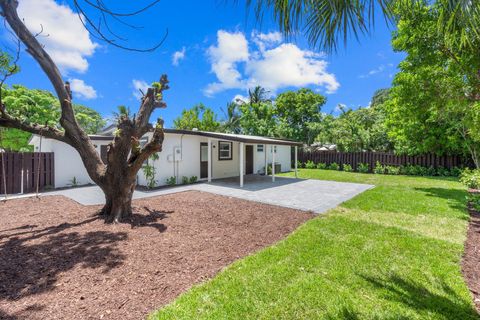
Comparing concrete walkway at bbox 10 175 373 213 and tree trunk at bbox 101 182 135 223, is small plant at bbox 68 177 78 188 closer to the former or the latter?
concrete walkway at bbox 10 175 373 213

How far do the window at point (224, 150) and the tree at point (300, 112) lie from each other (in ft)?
33.4

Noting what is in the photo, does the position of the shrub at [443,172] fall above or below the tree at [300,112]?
below

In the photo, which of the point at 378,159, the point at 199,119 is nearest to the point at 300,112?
the point at 378,159

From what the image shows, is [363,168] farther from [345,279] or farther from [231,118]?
[231,118]

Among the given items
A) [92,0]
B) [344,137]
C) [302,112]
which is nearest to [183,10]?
[92,0]

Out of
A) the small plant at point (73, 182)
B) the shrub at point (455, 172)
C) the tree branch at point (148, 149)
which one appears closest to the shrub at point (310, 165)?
the shrub at point (455, 172)

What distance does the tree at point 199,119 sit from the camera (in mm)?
26219

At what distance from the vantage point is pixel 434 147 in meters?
14.1

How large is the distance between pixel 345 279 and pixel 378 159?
16315 mm

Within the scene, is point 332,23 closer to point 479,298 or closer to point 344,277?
point 344,277

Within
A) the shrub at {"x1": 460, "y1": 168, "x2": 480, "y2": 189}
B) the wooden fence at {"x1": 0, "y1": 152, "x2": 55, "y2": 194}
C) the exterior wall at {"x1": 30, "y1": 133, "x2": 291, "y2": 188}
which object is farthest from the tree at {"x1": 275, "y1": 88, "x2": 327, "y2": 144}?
the wooden fence at {"x1": 0, "y1": 152, "x2": 55, "y2": 194}

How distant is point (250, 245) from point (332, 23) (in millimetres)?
3570

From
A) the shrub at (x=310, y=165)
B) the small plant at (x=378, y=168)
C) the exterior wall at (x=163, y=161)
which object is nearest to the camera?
the exterior wall at (x=163, y=161)

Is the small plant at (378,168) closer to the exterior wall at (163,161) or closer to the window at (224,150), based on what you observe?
the window at (224,150)
